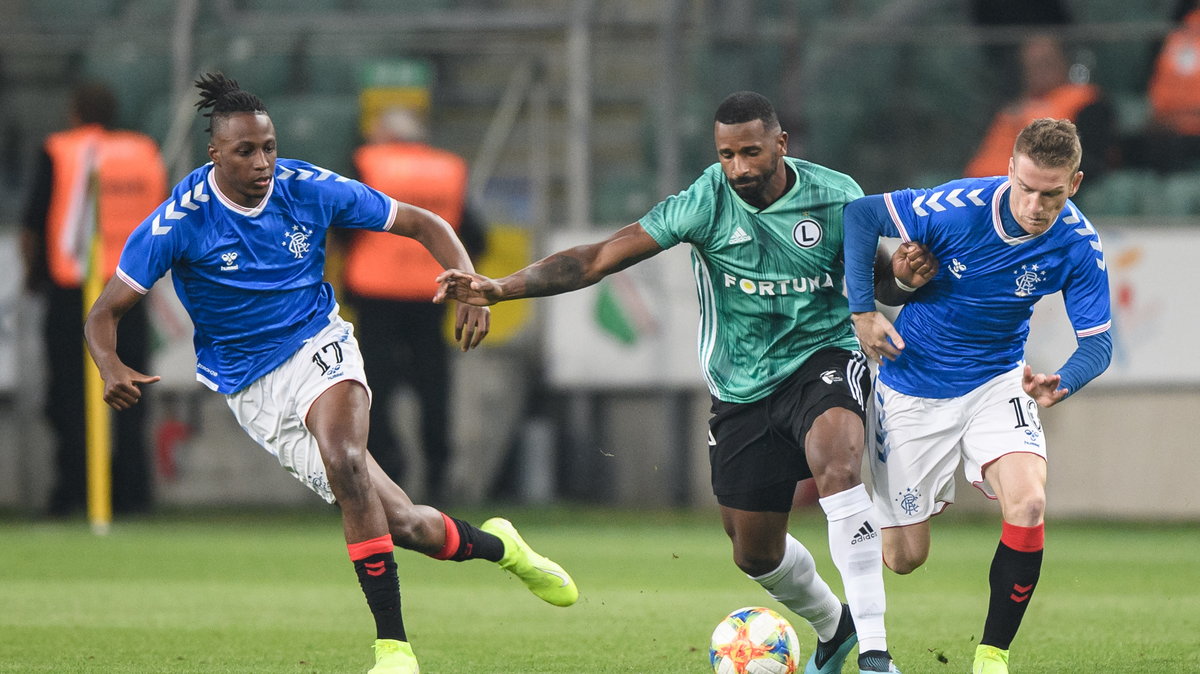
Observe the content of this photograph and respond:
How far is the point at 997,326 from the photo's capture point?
20.0 ft

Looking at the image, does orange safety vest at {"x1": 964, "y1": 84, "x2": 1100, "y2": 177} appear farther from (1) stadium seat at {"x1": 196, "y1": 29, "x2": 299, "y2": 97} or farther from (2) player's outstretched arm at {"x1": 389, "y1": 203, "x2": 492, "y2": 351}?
(2) player's outstretched arm at {"x1": 389, "y1": 203, "x2": 492, "y2": 351}

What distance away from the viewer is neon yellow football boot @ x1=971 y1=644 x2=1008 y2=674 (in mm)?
5602

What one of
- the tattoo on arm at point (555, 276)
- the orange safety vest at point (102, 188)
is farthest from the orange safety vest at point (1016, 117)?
the tattoo on arm at point (555, 276)

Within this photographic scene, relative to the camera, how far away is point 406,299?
12492 mm

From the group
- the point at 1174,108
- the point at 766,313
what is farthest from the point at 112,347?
the point at 1174,108

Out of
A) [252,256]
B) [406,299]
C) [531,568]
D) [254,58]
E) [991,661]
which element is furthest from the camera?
[254,58]

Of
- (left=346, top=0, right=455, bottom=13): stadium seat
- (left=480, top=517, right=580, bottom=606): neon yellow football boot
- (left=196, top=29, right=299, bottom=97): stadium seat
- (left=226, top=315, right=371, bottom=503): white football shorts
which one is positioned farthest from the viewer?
(left=346, top=0, right=455, bottom=13): stadium seat

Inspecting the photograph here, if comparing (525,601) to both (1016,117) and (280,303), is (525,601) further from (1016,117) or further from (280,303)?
(1016,117)

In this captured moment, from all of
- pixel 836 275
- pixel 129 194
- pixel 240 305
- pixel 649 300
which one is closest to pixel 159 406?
pixel 129 194

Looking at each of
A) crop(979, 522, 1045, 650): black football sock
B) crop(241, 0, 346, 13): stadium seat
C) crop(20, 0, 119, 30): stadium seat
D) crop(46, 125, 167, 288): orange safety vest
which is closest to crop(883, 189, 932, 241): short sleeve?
crop(979, 522, 1045, 650): black football sock

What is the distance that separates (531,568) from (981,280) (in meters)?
2.11

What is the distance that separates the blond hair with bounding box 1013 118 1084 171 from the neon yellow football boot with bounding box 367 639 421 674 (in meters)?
2.62

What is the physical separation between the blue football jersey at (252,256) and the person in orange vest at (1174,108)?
7825 mm

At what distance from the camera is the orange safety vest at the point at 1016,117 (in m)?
12.4
